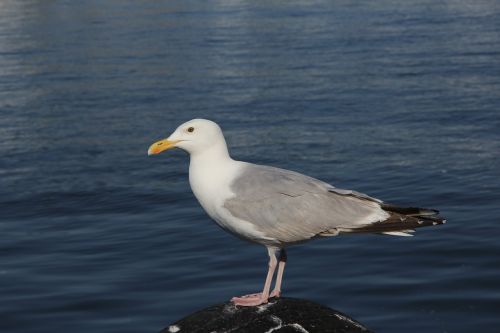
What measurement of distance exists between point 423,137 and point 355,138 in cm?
117

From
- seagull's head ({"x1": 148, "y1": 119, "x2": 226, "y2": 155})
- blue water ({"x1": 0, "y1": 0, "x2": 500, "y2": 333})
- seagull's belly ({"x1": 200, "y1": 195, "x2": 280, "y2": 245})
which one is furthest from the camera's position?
blue water ({"x1": 0, "y1": 0, "x2": 500, "y2": 333})

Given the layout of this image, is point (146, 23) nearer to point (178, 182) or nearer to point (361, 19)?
point (361, 19)

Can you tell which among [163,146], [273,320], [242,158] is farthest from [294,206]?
[242,158]

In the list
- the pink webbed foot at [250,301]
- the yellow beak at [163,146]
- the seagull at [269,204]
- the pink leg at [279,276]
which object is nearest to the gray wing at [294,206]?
the seagull at [269,204]

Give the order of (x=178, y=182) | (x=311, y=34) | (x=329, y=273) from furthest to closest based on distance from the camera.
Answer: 1. (x=311, y=34)
2. (x=178, y=182)
3. (x=329, y=273)

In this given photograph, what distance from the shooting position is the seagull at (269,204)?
7.72 metres

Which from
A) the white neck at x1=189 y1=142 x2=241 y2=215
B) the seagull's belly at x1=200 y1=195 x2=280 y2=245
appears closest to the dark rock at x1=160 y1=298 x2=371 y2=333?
the seagull's belly at x1=200 y1=195 x2=280 y2=245

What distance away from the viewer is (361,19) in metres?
34.8

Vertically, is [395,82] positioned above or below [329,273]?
above

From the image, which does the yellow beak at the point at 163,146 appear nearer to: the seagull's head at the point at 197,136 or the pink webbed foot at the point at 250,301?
the seagull's head at the point at 197,136

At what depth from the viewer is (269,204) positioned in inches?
311

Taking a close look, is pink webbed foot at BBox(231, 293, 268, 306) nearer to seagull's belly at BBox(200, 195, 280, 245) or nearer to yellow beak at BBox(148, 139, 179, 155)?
seagull's belly at BBox(200, 195, 280, 245)

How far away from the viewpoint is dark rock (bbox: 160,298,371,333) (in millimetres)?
7461

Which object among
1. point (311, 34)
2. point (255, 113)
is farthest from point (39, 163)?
point (311, 34)
